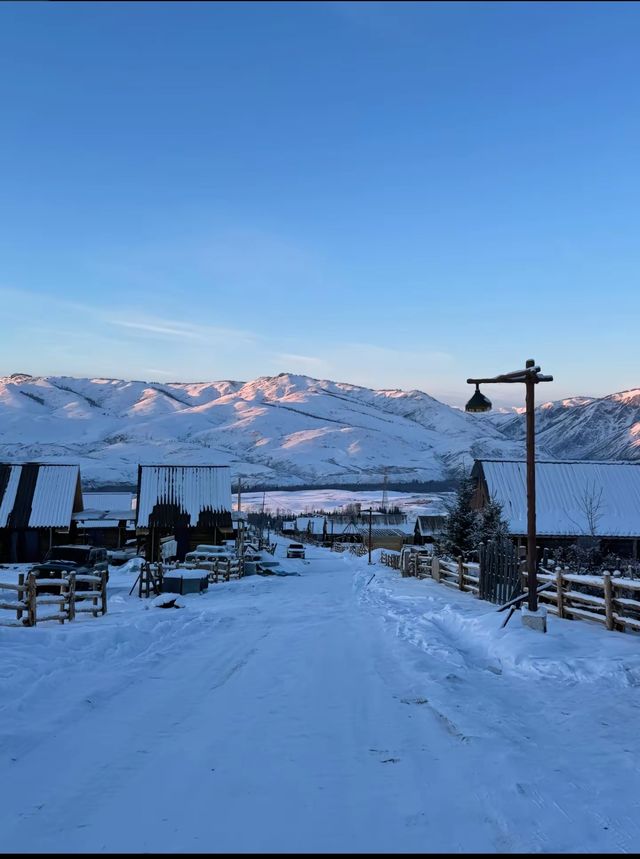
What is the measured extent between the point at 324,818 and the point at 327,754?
156cm

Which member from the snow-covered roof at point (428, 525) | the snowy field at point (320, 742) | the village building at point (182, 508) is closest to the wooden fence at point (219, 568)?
the village building at point (182, 508)

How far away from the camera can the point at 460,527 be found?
35312 mm

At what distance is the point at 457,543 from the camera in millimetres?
35125

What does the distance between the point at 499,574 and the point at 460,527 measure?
15.5m

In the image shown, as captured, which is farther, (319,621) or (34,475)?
(34,475)

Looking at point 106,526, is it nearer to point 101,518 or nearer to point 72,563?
point 101,518

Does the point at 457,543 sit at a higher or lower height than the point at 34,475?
lower

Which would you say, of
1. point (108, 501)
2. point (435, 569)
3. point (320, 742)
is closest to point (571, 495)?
point (435, 569)

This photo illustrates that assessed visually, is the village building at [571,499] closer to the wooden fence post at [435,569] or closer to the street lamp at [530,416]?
→ the wooden fence post at [435,569]

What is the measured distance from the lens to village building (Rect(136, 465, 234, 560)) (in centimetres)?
4806

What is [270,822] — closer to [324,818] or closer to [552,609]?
[324,818]

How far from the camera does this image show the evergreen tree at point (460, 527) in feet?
115

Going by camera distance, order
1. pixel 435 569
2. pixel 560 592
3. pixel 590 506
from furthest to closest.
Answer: pixel 590 506 → pixel 435 569 → pixel 560 592

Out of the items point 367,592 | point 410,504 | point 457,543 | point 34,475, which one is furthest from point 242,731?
point 410,504
